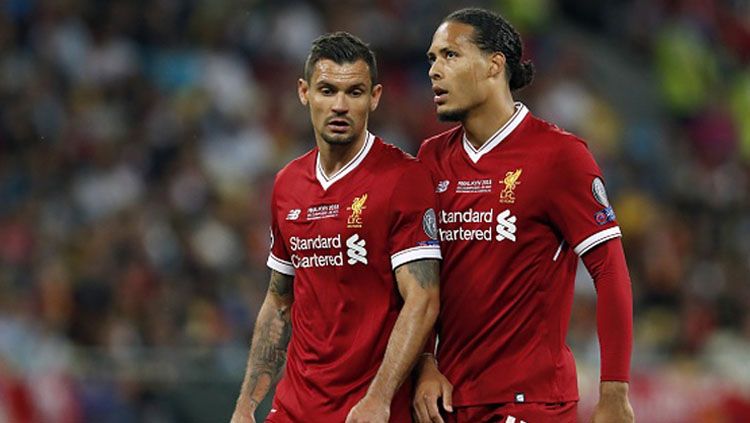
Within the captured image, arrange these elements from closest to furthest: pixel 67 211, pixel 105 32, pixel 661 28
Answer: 1. pixel 67 211
2. pixel 105 32
3. pixel 661 28

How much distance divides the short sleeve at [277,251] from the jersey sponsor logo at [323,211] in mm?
270

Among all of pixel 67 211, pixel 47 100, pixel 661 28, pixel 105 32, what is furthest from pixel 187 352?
pixel 661 28

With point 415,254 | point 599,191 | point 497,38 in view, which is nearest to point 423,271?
point 415,254

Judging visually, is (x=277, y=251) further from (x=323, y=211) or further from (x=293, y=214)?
(x=323, y=211)

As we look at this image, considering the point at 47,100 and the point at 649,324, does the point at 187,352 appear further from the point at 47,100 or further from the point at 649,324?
the point at 649,324

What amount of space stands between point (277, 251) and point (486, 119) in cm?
115

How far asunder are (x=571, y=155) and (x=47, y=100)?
27.2ft

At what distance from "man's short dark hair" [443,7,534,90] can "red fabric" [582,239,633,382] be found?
0.94 m

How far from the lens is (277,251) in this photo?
6.96 m

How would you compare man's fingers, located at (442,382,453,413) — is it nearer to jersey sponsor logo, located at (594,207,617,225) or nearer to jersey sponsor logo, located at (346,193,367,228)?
jersey sponsor logo, located at (346,193,367,228)

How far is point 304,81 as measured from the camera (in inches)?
263

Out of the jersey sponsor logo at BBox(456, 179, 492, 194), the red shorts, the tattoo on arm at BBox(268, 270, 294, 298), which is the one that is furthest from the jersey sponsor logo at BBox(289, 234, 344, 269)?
the red shorts

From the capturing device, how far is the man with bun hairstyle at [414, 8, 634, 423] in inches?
245

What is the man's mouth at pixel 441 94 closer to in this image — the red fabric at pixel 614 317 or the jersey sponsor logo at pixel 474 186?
the jersey sponsor logo at pixel 474 186
